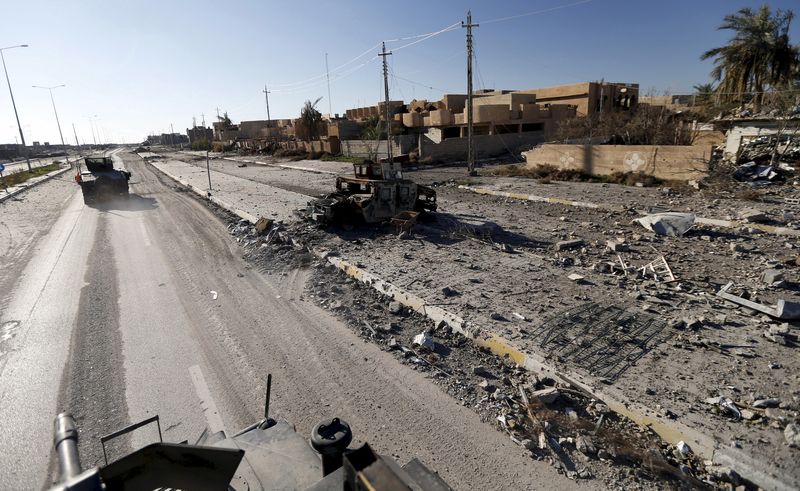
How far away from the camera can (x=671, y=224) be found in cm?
953

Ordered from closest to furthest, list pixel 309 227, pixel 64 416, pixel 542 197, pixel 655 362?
pixel 64 416 → pixel 655 362 → pixel 309 227 → pixel 542 197

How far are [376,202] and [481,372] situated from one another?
23.2ft

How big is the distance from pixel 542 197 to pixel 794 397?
11260 millimetres

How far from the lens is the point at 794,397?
13.0ft

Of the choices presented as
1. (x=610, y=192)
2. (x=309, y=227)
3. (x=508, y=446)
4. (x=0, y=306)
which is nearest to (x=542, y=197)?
(x=610, y=192)

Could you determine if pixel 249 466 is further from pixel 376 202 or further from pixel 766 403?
pixel 376 202

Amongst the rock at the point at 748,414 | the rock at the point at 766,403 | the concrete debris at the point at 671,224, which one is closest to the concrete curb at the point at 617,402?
the rock at the point at 748,414

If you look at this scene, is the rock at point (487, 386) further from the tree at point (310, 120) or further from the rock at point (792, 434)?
the tree at point (310, 120)

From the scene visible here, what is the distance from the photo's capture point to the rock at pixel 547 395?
4152 millimetres

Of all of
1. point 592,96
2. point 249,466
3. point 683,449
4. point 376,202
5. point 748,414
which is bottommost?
point 683,449

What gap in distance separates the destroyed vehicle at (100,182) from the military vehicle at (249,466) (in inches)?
715

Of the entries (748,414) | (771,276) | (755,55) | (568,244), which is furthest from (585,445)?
(755,55)

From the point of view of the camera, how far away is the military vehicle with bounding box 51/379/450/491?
1.46 meters

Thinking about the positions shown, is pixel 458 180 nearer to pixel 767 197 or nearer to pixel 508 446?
pixel 767 197
